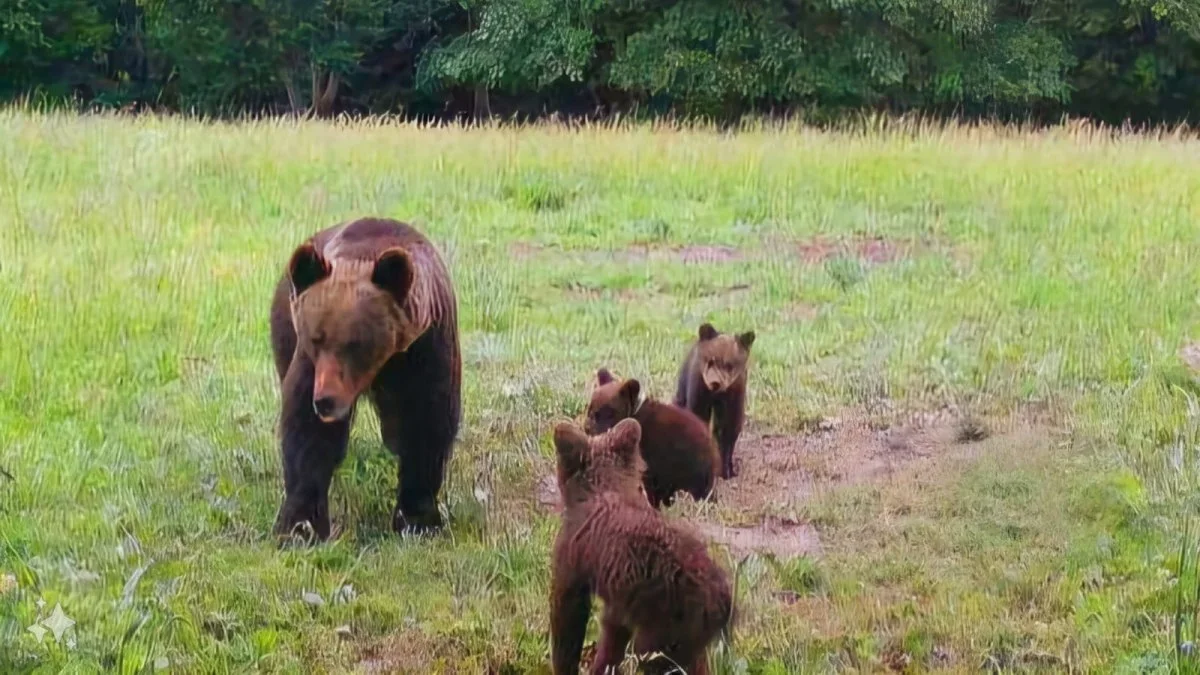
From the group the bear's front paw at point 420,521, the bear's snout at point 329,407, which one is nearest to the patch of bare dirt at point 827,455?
the bear's front paw at point 420,521

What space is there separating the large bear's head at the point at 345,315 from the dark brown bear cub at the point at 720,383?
148 cm

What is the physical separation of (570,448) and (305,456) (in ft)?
3.19

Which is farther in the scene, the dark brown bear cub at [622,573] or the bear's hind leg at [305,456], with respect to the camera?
the bear's hind leg at [305,456]

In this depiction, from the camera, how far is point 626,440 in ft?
10.1

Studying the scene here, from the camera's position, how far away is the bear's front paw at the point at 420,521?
12.8ft

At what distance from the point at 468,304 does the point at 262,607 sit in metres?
2.54

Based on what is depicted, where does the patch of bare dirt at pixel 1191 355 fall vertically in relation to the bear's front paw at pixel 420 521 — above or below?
above

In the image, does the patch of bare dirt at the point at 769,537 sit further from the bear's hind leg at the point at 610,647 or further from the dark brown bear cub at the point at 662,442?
the bear's hind leg at the point at 610,647

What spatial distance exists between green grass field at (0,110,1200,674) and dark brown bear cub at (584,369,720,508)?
12cm

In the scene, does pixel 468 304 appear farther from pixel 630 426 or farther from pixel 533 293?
pixel 630 426

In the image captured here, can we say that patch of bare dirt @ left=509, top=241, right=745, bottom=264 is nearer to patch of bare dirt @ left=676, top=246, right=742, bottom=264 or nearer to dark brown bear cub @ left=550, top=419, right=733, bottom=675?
patch of bare dirt @ left=676, top=246, right=742, bottom=264

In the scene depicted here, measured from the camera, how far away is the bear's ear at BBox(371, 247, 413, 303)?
3.29 m

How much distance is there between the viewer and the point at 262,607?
130 inches

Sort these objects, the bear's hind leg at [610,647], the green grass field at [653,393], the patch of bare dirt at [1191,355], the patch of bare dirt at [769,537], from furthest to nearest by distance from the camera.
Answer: the patch of bare dirt at [1191,355] → the patch of bare dirt at [769,537] → the green grass field at [653,393] → the bear's hind leg at [610,647]
